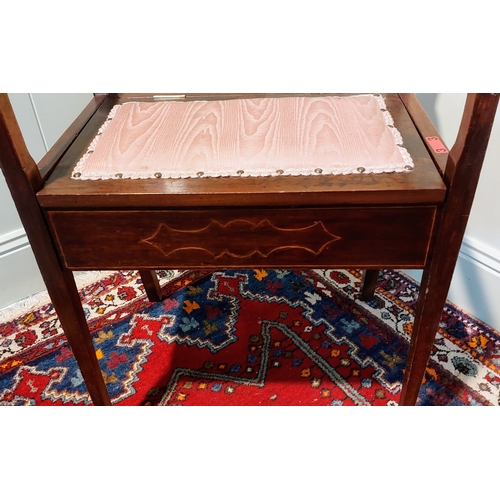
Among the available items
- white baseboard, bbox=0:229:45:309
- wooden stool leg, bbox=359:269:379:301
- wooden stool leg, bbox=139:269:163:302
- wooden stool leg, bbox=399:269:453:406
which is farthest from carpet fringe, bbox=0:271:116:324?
wooden stool leg, bbox=399:269:453:406

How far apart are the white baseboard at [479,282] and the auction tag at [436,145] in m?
0.51

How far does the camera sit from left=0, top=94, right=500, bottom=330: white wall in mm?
1135

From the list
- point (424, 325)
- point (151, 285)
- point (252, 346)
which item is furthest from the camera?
point (151, 285)

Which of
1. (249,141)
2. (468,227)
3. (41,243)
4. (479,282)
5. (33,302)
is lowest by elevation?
(33,302)

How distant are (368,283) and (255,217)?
627 millimetres

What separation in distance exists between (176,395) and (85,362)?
250 millimetres

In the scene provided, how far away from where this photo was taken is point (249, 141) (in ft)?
2.51

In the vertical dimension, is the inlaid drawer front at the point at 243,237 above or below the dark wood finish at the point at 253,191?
below

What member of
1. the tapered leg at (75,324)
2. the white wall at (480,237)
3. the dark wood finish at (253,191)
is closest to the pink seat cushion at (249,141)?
the dark wood finish at (253,191)

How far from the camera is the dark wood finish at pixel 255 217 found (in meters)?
0.67

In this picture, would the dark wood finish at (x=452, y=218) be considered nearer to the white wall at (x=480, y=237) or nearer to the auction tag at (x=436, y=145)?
the auction tag at (x=436, y=145)

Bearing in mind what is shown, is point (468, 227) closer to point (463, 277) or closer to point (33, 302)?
point (463, 277)

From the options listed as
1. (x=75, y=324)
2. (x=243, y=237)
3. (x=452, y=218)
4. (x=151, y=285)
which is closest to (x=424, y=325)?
(x=452, y=218)

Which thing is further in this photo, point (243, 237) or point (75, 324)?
point (75, 324)
